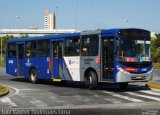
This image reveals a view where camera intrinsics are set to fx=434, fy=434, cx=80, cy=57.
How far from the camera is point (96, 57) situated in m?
21.5

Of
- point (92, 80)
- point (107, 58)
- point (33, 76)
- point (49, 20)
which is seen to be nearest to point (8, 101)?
point (92, 80)

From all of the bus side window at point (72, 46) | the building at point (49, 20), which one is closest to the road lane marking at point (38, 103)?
the bus side window at point (72, 46)

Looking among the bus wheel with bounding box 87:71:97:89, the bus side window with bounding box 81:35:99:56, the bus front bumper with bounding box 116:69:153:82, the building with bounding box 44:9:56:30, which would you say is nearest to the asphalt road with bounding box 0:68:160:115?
the bus front bumper with bounding box 116:69:153:82

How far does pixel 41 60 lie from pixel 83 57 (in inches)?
181

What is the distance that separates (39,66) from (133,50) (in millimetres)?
7858

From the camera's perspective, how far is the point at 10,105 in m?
15.6

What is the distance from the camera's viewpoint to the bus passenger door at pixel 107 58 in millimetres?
20672

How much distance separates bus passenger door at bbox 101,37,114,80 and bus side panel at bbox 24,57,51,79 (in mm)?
5269

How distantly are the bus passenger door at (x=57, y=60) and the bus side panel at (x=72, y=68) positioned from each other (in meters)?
0.49

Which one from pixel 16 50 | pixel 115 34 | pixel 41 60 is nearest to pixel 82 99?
pixel 115 34

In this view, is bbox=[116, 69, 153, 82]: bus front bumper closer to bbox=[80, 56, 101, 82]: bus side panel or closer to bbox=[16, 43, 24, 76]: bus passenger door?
bbox=[80, 56, 101, 82]: bus side panel

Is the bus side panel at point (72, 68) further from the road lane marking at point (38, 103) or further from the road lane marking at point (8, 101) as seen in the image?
the road lane marking at point (38, 103)

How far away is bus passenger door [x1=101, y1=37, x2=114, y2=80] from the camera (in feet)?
67.8

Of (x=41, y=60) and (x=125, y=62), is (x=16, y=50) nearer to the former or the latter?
(x=41, y=60)
